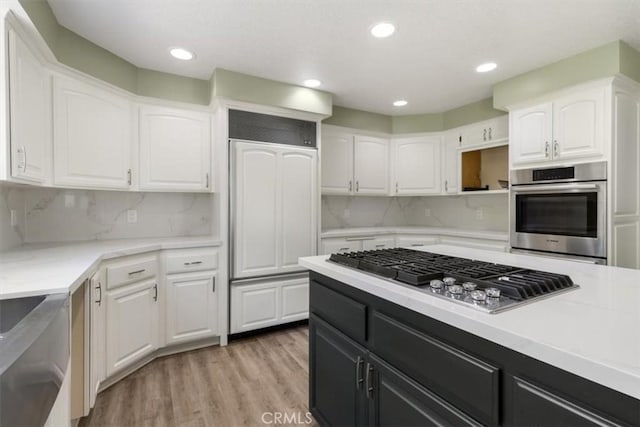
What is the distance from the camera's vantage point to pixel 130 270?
2.22 meters

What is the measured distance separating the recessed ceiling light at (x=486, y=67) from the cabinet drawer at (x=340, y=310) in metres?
2.41

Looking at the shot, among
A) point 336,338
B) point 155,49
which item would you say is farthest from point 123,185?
point 336,338

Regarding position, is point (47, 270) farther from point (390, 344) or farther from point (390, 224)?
point (390, 224)

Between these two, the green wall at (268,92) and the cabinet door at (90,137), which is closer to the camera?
the cabinet door at (90,137)

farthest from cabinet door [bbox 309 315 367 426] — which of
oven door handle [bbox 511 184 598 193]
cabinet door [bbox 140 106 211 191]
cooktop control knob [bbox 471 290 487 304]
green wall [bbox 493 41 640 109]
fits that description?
green wall [bbox 493 41 640 109]

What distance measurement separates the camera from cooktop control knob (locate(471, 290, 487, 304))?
905mm

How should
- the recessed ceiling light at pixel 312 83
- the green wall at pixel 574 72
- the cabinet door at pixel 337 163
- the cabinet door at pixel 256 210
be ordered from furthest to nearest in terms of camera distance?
the cabinet door at pixel 337 163 < the recessed ceiling light at pixel 312 83 < the cabinet door at pixel 256 210 < the green wall at pixel 574 72

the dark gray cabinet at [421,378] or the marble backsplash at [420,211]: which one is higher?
the marble backsplash at [420,211]

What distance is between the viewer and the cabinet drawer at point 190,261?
8.40 feet

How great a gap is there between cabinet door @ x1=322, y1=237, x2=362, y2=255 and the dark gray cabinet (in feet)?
5.63

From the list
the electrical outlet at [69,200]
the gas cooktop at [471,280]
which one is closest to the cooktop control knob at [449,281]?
the gas cooktop at [471,280]

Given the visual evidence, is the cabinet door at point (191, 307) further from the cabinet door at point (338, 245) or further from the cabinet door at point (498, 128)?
the cabinet door at point (498, 128)

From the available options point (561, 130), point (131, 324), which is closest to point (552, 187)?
point (561, 130)

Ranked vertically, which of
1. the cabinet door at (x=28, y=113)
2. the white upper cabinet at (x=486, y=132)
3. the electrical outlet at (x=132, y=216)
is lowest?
the electrical outlet at (x=132, y=216)
